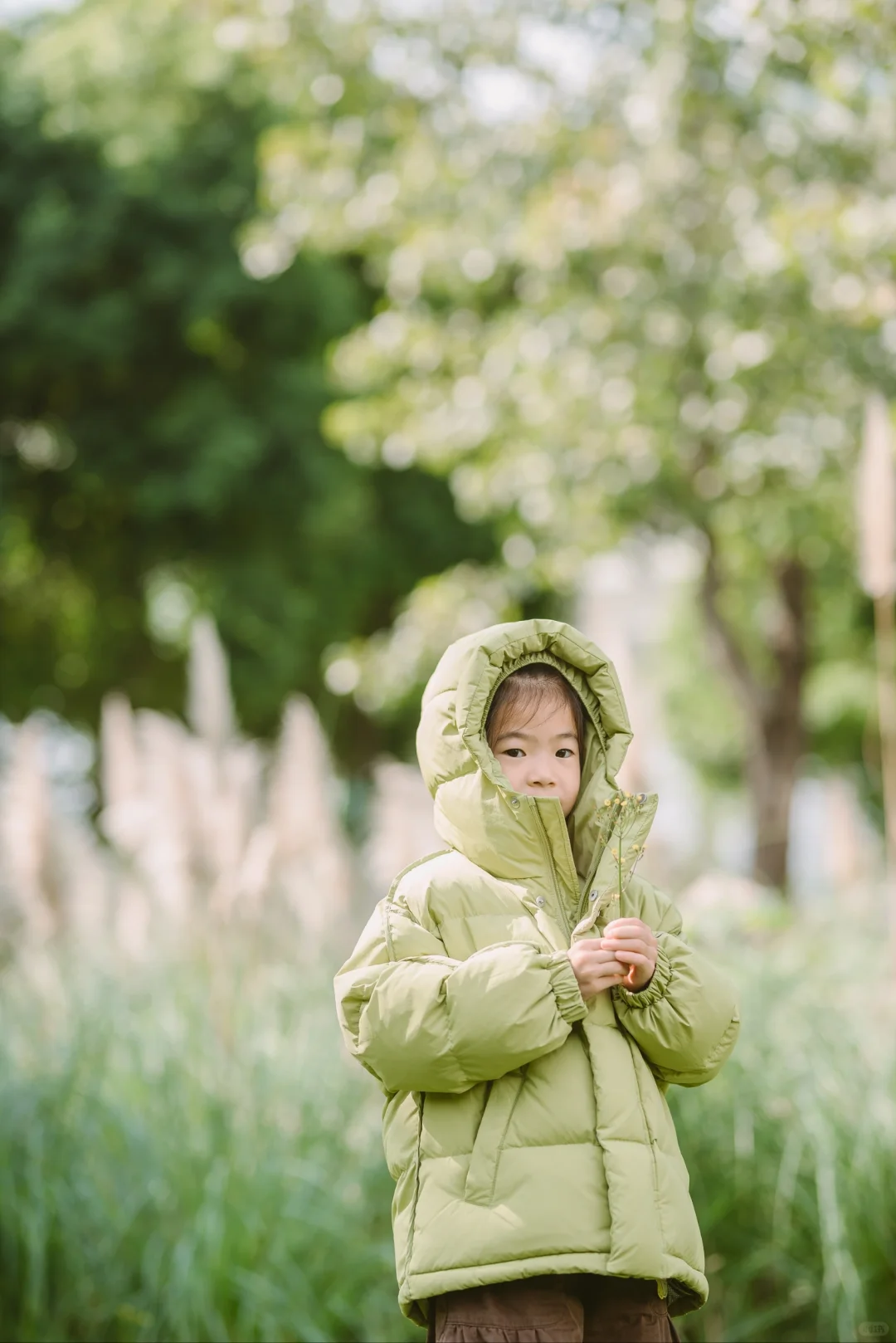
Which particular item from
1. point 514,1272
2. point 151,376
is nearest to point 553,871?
point 514,1272

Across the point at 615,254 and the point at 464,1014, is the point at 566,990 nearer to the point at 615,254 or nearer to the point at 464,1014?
the point at 464,1014

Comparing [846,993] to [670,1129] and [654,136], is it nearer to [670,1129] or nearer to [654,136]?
[670,1129]

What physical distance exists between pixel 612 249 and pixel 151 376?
8393mm

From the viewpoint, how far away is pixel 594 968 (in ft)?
6.77

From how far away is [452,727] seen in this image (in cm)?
220

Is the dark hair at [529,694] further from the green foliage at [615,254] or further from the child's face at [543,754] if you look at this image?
the green foliage at [615,254]

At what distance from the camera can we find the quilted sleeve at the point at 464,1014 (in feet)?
6.60

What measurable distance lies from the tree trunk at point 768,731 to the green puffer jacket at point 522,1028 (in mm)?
9357

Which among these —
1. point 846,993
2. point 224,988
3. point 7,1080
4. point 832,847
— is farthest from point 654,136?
point 7,1080

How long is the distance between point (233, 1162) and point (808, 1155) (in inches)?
56.7

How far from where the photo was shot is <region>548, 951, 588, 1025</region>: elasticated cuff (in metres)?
2.06

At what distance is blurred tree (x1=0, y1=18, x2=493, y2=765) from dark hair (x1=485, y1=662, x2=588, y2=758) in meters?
12.4

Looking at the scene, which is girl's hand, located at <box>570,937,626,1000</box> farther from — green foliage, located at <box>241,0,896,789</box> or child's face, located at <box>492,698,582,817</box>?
green foliage, located at <box>241,0,896,789</box>

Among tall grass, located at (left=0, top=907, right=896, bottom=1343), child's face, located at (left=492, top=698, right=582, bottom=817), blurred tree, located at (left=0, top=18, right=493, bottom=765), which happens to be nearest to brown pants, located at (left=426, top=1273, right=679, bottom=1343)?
child's face, located at (left=492, top=698, right=582, bottom=817)
